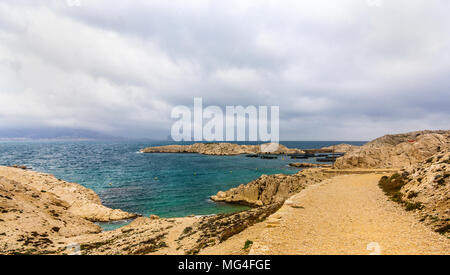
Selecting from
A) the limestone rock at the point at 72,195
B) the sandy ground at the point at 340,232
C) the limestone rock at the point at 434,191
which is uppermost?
the limestone rock at the point at 434,191

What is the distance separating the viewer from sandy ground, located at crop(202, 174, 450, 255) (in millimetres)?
8773

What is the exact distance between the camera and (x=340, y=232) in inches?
425

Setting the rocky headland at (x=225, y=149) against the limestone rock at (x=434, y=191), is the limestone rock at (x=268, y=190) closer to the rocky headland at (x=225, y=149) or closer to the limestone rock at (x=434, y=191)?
the limestone rock at (x=434, y=191)

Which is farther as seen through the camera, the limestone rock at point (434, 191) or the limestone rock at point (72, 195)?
the limestone rock at point (72, 195)

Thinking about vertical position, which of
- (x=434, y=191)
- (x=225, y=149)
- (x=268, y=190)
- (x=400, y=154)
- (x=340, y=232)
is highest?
(x=400, y=154)

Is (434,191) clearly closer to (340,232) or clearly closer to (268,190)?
(340,232)

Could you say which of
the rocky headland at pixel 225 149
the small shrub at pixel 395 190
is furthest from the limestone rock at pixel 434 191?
the rocky headland at pixel 225 149

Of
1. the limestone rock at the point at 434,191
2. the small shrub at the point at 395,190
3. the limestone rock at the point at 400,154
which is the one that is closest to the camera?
the limestone rock at the point at 434,191

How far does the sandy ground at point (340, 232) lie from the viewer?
8773 mm

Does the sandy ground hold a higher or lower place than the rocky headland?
higher

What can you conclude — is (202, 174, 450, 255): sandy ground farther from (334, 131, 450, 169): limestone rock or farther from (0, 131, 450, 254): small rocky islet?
(334, 131, 450, 169): limestone rock

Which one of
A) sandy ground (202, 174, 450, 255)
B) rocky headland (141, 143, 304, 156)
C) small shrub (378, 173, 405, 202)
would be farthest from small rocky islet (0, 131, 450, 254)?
rocky headland (141, 143, 304, 156)

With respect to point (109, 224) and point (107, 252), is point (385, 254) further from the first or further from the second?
point (109, 224)

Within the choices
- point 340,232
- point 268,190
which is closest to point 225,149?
point 268,190
